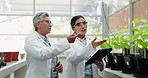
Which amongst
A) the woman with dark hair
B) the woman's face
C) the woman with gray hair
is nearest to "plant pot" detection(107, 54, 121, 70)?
the woman with dark hair

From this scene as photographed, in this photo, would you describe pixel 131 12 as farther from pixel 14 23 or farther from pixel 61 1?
pixel 14 23

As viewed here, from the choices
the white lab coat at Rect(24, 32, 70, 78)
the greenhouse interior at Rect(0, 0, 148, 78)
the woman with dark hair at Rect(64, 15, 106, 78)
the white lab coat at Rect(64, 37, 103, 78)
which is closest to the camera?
the white lab coat at Rect(24, 32, 70, 78)

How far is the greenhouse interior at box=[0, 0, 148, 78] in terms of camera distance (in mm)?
2029

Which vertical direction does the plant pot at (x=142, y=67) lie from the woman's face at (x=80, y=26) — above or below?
below

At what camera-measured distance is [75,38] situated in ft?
6.06

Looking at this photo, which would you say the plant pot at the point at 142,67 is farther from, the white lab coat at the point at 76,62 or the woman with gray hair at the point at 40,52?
the woman with gray hair at the point at 40,52

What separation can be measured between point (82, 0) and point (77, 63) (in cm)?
453

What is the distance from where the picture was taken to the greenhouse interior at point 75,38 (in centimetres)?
203

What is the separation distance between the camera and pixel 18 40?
253 inches

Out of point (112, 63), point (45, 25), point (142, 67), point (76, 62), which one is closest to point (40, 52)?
point (45, 25)

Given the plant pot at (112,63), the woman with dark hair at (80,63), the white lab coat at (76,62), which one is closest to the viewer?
the white lab coat at (76,62)

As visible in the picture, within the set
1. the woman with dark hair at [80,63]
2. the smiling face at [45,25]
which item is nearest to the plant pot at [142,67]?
the woman with dark hair at [80,63]

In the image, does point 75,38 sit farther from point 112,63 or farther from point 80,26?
point 112,63

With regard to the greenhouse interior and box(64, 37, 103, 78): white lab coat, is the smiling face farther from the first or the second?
box(64, 37, 103, 78): white lab coat
